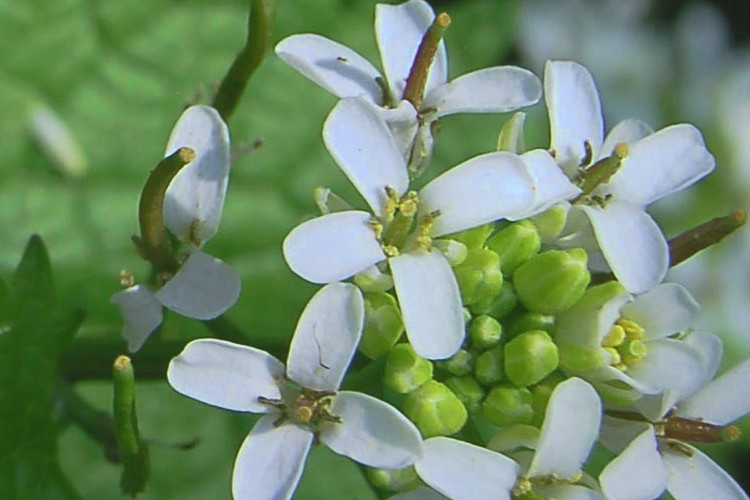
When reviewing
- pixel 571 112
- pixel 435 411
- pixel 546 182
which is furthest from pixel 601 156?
pixel 435 411

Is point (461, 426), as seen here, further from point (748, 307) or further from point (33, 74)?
point (748, 307)

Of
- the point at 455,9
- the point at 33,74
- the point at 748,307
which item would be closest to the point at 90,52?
the point at 33,74

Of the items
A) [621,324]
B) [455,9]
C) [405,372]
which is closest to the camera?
[405,372]

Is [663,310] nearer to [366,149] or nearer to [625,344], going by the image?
[625,344]

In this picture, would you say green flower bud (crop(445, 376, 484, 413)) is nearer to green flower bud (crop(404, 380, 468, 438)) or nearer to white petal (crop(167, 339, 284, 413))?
green flower bud (crop(404, 380, 468, 438))

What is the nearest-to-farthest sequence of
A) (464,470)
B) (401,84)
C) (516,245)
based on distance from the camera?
(464,470) < (516,245) < (401,84)

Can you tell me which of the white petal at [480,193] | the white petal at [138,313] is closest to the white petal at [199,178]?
the white petal at [138,313]
